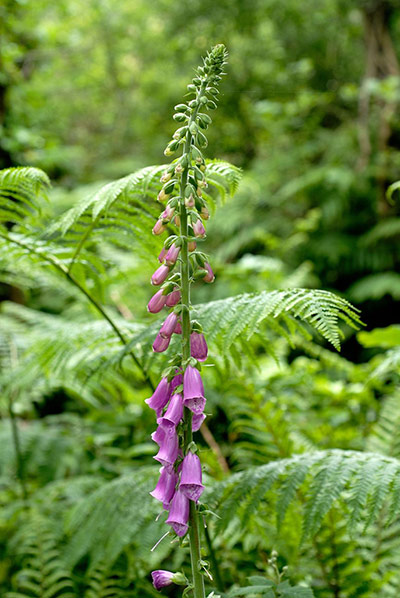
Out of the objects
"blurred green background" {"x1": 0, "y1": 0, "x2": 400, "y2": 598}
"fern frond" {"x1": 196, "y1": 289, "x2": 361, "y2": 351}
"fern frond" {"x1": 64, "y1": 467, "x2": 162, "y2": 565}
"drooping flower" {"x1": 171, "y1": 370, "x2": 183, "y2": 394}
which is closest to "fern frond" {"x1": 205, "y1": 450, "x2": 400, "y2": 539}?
"blurred green background" {"x1": 0, "y1": 0, "x2": 400, "y2": 598}

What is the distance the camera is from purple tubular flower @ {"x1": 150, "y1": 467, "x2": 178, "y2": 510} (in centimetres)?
100

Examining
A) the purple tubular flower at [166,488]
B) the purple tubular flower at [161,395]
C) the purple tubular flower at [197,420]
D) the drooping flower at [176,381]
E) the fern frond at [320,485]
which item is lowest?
the fern frond at [320,485]

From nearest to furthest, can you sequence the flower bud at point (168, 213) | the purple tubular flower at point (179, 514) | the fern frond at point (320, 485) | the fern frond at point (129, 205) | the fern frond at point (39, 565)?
the purple tubular flower at point (179, 514) < the flower bud at point (168, 213) < the fern frond at point (320, 485) < the fern frond at point (129, 205) < the fern frond at point (39, 565)

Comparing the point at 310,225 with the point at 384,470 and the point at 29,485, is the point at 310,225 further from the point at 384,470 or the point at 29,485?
the point at 384,470

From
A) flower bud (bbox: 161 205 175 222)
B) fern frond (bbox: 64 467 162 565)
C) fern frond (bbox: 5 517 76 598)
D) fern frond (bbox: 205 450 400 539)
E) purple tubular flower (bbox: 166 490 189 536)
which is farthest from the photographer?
fern frond (bbox: 5 517 76 598)

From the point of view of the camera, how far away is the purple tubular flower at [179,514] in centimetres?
95

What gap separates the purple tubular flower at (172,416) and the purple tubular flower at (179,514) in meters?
0.12

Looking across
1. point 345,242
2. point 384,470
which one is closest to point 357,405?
point 384,470

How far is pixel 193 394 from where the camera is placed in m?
0.96

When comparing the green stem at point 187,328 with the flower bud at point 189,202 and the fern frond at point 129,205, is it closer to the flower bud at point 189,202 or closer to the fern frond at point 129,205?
the flower bud at point 189,202

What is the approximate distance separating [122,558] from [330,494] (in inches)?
42.3

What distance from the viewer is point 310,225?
5.06 metres

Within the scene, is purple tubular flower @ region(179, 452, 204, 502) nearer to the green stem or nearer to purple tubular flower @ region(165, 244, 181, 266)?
the green stem

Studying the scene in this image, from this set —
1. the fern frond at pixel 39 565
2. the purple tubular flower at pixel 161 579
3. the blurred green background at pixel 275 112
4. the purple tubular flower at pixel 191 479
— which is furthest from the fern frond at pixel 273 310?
the blurred green background at pixel 275 112
